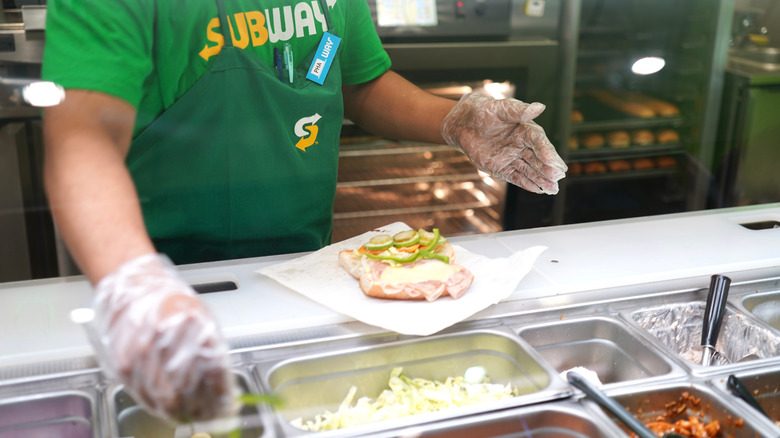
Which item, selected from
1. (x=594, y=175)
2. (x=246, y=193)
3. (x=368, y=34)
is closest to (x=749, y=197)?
(x=594, y=175)

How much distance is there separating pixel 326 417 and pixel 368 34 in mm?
1010

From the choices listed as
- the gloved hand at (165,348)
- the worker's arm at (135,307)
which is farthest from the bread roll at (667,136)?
the gloved hand at (165,348)

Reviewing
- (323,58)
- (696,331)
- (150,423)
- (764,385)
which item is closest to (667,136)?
(696,331)

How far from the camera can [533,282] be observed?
1.43m

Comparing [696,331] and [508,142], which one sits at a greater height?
[508,142]

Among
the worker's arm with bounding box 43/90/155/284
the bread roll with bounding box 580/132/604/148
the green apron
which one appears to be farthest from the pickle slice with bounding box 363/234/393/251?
the bread roll with bounding box 580/132/604/148

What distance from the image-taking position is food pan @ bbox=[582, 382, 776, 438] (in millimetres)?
1102

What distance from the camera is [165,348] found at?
0.72m

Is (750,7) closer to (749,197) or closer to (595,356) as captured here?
(749,197)

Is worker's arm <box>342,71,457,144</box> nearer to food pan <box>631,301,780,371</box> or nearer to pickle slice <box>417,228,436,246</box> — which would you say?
pickle slice <box>417,228,436,246</box>

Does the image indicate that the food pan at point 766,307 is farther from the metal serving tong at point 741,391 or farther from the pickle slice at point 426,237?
the pickle slice at point 426,237

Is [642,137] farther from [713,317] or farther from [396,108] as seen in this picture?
[713,317]

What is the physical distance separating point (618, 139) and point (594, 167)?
0.18 metres

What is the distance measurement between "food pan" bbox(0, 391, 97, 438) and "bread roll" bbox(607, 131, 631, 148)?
3.01 m
